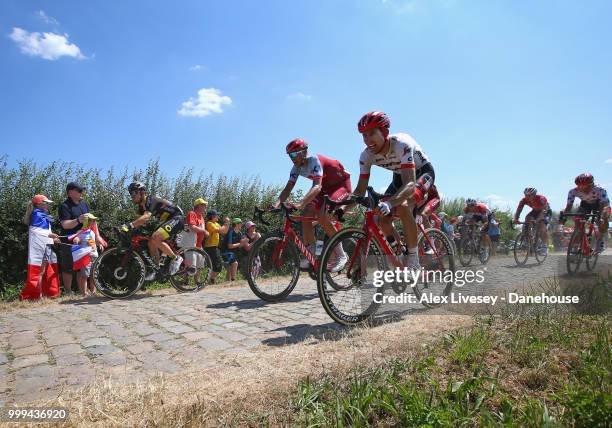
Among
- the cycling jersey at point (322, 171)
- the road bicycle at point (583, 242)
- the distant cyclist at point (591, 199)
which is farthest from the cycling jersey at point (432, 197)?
the distant cyclist at point (591, 199)

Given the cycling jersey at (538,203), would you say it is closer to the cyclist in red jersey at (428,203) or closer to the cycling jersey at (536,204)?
the cycling jersey at (536,204)

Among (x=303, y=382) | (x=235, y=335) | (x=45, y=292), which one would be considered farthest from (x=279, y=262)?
(x=45, y=292)

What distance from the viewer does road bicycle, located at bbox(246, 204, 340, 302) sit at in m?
5.48

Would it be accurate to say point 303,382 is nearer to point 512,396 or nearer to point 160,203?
point 512,396

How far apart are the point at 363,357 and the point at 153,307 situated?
13.5 ft

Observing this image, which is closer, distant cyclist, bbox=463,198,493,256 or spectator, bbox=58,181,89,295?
spectator, bbox=58,181,89,295

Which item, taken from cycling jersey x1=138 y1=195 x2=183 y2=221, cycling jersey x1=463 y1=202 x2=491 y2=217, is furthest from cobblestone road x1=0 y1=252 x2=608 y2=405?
cycling jersey x1=463 y1=202 x2=491 y2=217

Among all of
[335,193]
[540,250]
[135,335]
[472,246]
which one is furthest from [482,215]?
[135,335]

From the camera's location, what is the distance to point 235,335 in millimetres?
3848

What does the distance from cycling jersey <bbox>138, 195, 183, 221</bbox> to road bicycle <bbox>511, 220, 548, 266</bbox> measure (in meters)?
9.45

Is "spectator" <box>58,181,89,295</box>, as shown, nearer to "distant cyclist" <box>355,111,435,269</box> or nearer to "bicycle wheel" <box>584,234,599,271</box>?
"distant cyclist" <box>355,111,435,269</box>

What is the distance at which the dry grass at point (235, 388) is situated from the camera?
6.60ft

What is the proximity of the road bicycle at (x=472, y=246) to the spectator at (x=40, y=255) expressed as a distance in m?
10.9

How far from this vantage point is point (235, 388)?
7.70 feet
